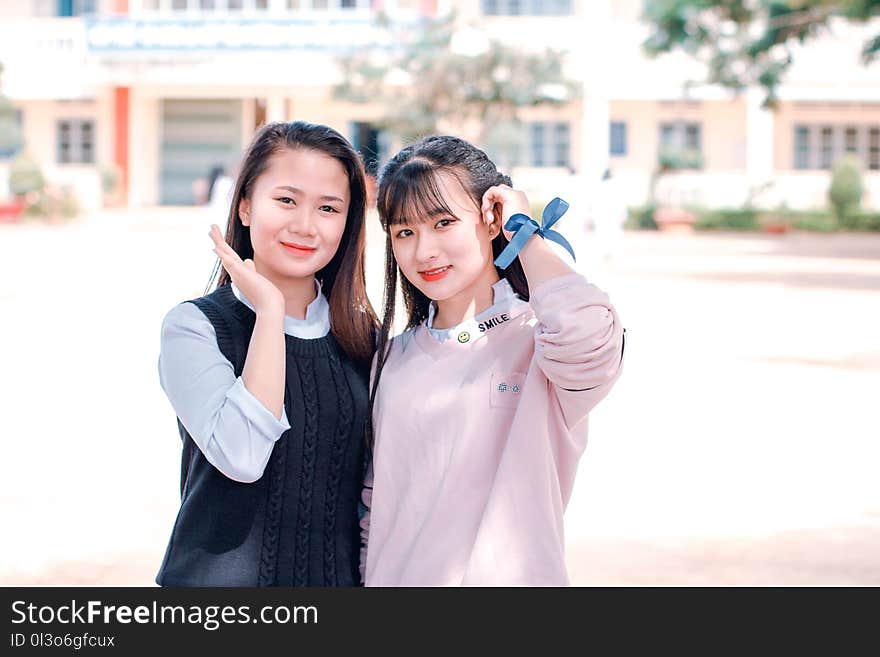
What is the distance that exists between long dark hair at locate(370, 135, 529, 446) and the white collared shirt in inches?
10.5

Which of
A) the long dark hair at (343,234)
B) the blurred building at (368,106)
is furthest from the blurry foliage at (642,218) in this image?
the long dark hair at (343,234)

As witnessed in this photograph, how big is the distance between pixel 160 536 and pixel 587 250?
12.2 m

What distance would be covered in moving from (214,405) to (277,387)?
101mm

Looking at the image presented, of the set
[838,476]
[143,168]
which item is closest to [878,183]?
[143,168]

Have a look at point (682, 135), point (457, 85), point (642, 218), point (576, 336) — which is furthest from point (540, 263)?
point (682, 135)

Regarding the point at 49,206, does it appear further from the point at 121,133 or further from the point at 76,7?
the point at 76,7

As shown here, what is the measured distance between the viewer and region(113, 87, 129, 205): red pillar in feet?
110

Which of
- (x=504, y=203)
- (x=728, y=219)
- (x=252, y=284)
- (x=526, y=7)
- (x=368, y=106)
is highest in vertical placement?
(x=526, y=7)

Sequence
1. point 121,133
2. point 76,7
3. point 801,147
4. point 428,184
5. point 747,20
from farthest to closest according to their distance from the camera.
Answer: point 76,7 → point 121,133 → point 801,147 → point 747,20 → point 428,184

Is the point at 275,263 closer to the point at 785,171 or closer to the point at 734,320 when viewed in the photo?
the point at 734,320

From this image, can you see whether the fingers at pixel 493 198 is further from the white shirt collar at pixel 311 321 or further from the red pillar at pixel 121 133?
the red pillar at pixel 121 133

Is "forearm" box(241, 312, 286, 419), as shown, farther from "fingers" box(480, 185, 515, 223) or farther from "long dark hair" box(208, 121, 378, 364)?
"fingers" box(480, 185, 515, 223)

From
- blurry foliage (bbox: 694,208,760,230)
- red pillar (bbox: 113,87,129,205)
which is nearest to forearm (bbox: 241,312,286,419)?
blurry foliage (bbox: 694,208,760,230)

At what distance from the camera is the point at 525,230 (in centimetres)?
226
